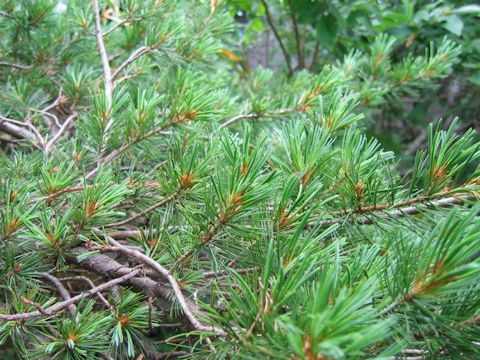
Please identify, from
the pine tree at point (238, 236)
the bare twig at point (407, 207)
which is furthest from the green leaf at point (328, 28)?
the bare twig at point (407, 207)

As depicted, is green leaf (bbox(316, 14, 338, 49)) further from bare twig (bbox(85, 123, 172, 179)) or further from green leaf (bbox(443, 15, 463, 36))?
bare twig (bbox(85, 123, 172, 179))

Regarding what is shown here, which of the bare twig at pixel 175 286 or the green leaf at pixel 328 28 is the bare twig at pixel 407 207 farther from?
the green leaf at pixel 328 28

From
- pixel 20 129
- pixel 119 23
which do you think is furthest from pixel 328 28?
pixel 20 129

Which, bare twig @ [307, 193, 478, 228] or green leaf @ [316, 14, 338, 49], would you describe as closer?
bare twig @ [307, 193, 478, 228]

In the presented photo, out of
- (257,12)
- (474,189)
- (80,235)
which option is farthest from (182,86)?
(257,12)

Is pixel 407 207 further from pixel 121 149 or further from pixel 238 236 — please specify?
pixel 121 149

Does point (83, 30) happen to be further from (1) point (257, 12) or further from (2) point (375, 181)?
(1) point (257, 12)

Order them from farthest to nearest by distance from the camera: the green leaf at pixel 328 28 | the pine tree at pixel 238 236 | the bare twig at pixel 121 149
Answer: the green leaf at pixel 328 28, the bare twig at pixel 121 149, the pine tree at pixel 238 236

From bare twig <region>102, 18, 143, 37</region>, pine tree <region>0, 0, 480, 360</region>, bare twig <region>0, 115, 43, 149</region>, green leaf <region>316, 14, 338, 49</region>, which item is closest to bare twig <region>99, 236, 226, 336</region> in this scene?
pine tree <region>0, 0, 480, 360</region>
